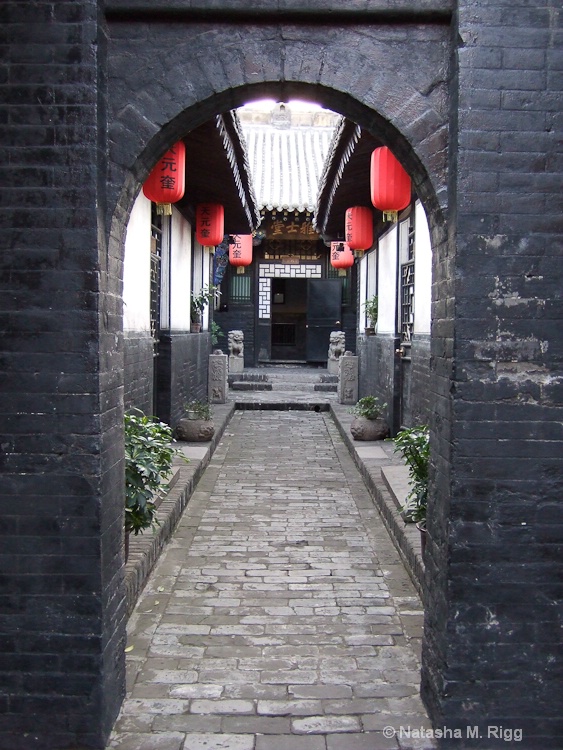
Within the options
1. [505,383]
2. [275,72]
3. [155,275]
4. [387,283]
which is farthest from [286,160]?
[505,383]

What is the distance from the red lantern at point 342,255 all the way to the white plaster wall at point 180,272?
4.78m

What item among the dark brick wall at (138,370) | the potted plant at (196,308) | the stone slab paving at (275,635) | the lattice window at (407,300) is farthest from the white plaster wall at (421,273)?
A: the potted plant at (196,308)

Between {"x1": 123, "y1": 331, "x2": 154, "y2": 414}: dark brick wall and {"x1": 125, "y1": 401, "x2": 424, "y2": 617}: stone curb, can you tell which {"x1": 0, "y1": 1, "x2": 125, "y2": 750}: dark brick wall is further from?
{"x1": 123, "y1": 331, "x2": 154, "y2": 414}: dark brick wall

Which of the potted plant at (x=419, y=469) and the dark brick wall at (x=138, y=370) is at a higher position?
the dark brick wall at (x=138, y=370)

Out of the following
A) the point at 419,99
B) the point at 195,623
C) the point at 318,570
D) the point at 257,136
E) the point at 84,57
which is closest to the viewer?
the point at 84,57

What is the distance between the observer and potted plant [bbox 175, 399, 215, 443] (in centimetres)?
948

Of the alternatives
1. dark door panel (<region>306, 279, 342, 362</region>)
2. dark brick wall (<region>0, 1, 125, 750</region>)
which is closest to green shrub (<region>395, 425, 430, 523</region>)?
dark brick wall (<region>0, 1, 125, 750</region>)

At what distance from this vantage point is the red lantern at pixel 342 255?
1553 centimetres

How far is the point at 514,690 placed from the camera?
324 centimetres

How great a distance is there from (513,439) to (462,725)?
1.37 meters

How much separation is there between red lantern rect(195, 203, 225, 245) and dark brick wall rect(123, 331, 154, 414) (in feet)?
11.0

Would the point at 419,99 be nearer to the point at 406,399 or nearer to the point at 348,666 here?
the point at 348,666

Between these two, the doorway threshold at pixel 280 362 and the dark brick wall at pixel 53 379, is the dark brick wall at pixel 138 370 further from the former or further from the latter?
the doorway threshold at pixel 280 362

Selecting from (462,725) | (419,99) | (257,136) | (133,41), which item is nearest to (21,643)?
(462,725)
